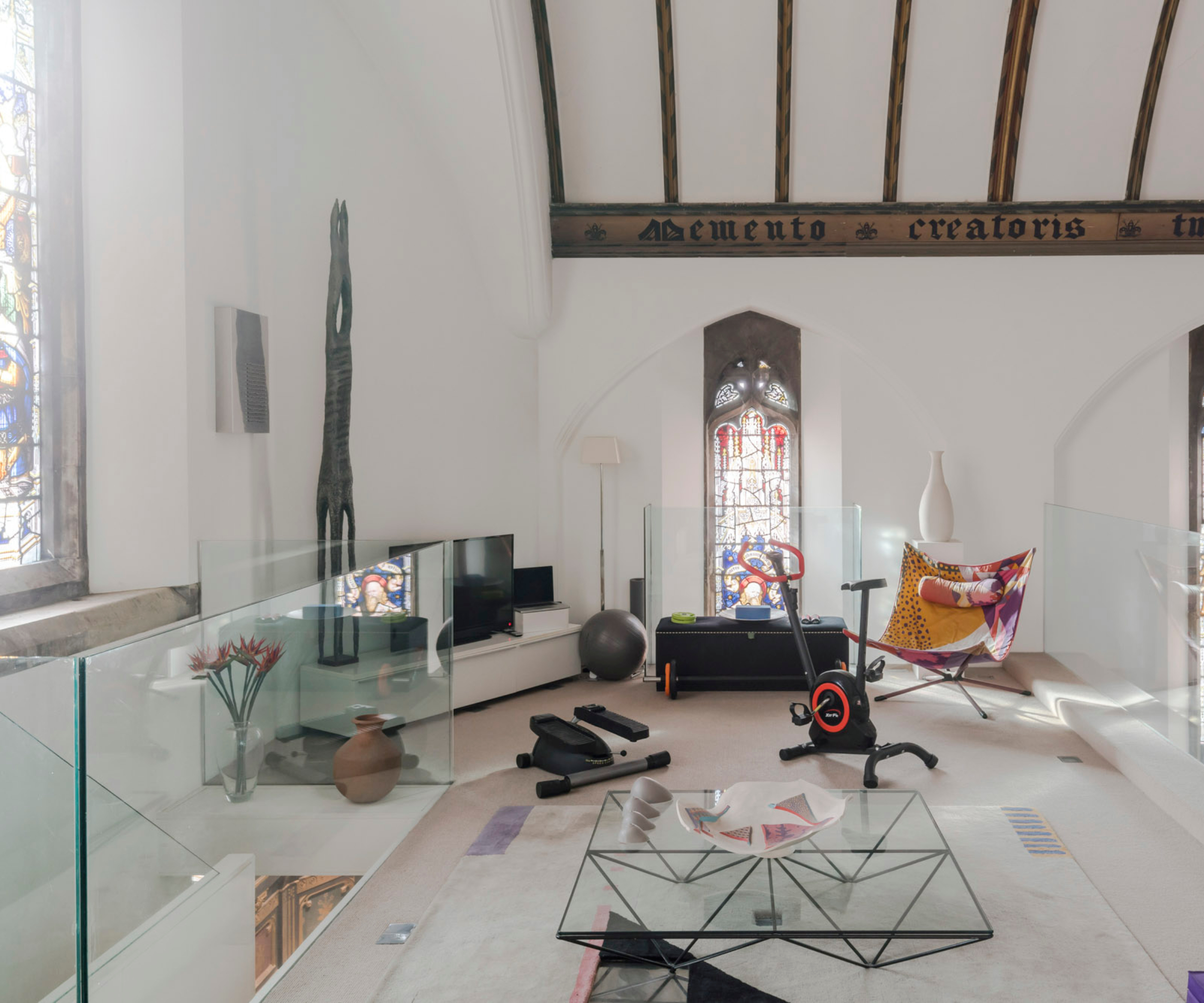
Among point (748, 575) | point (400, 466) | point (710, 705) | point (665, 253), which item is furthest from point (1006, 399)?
point (400, 466)

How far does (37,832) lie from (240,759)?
2.39ft

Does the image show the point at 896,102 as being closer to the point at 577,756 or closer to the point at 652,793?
the point at 577,756

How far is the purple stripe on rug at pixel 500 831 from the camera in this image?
10.7 ft

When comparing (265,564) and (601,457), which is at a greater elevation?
(601,457)

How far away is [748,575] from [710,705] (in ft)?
4.76

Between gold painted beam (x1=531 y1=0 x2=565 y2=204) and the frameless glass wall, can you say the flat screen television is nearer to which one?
the frameless glass wall

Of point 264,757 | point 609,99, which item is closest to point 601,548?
point 609,99

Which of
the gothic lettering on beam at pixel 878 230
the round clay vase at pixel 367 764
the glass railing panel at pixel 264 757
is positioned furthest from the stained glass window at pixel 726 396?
the round clay vase at pixel 367 764

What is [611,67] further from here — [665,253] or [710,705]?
[710,705]

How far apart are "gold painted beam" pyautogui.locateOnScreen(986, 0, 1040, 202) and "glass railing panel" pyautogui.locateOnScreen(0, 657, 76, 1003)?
603 cm

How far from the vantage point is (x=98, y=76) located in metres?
3.24

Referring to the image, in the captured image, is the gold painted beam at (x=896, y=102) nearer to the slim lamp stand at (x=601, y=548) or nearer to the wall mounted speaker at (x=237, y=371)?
the slim lamp stand at (x=601, y=548)

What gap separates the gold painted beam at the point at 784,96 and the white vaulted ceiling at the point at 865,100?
4cm

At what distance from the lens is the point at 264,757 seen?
2529 mm
